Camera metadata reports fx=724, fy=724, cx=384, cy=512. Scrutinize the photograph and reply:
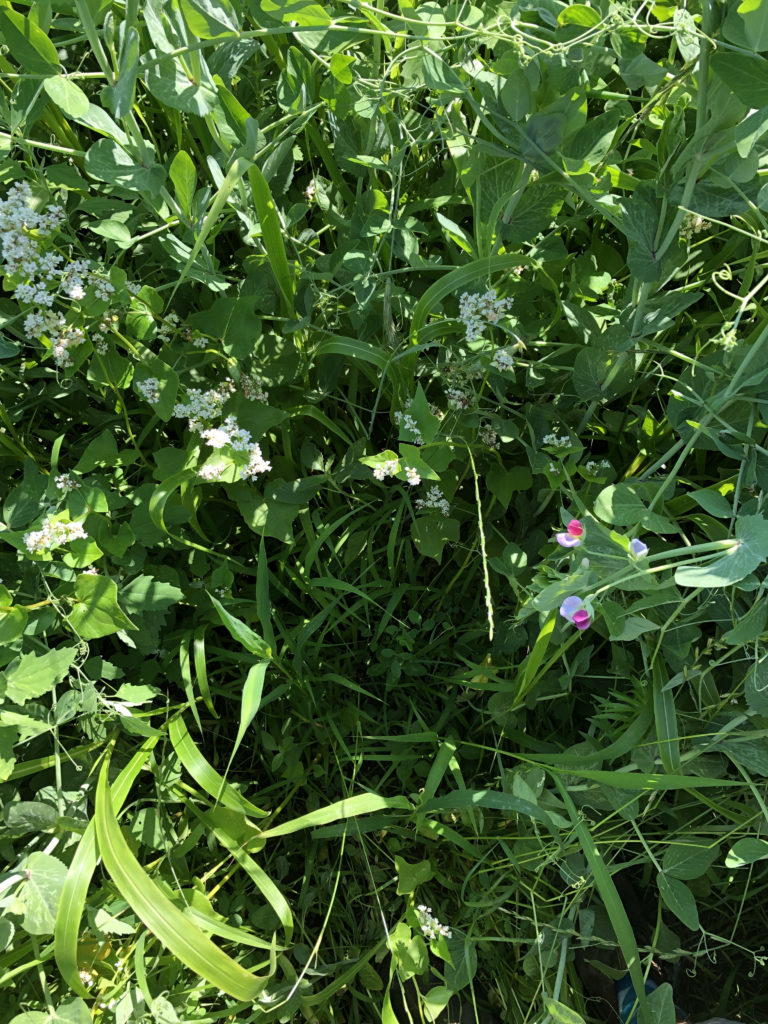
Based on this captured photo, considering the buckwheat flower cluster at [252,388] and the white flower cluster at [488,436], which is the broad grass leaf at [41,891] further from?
the white flower cluster at [488,436]

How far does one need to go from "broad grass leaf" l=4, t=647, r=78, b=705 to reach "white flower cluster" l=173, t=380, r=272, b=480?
0.32 m

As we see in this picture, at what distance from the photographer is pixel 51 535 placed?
1.02m

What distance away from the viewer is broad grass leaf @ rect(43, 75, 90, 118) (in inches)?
33.0

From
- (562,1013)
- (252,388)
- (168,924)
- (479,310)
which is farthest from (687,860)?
(252,388)

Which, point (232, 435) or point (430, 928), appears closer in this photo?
point (232, 435)

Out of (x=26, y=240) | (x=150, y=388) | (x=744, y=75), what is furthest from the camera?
(x=150, y=388)

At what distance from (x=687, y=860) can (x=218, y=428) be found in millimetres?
965

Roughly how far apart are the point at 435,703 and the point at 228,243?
979 millimetres

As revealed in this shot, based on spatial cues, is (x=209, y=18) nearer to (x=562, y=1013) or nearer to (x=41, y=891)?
(x=41, y=891)

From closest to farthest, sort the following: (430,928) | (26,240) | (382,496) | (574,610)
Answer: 1. (574,610)
2. (26,240)
3. (430,928)
4. (382,496)

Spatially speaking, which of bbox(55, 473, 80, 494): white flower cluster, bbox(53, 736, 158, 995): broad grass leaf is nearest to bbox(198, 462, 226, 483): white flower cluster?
bbox(55, 473, 80, 494): white flower cluster

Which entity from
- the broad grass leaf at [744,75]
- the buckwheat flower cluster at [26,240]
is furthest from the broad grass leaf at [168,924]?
the broad grass leaf at [744,75]

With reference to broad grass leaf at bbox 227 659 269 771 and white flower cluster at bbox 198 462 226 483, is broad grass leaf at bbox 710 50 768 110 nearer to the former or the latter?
white flower cluster at bbox 198 462 226 483

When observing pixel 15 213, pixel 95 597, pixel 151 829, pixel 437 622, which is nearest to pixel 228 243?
pixel 15 213
